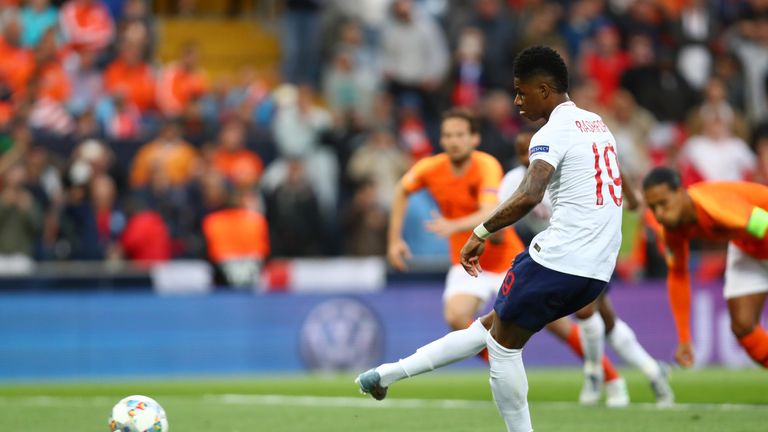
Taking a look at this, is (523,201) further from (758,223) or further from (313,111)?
(313,111)

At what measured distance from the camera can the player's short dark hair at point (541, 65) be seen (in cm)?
798

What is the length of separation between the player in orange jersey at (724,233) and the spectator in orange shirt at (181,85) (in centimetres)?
1094

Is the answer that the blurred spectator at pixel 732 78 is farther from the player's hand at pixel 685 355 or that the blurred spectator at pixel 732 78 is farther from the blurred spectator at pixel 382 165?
the player's hand at pixel 685 355

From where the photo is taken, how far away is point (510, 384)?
7969 mm

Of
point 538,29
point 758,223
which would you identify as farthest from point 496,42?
point 758,223

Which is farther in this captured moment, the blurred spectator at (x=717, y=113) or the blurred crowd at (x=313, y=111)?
the blurred spectator at (x=717, y=113)

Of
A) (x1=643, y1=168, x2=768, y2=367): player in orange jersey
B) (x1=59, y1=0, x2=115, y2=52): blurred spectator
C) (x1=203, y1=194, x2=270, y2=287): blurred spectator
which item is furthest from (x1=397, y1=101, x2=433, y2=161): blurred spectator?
(x1=643, y1=168, x2=768, y2=367): player in orange jersey

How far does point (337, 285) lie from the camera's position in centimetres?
1784

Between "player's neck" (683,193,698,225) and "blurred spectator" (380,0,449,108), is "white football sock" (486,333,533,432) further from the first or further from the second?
"blurred spectator" (380,0,449,108)

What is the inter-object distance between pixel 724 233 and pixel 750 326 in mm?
801

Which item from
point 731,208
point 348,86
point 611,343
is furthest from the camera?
point 348,86

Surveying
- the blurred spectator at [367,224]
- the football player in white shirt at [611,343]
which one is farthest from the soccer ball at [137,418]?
the blurred spectator at [367,224]

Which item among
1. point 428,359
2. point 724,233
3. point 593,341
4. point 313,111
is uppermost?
point 313,111

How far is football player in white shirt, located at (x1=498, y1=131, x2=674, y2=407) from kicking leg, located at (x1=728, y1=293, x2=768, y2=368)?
107 centimetres
